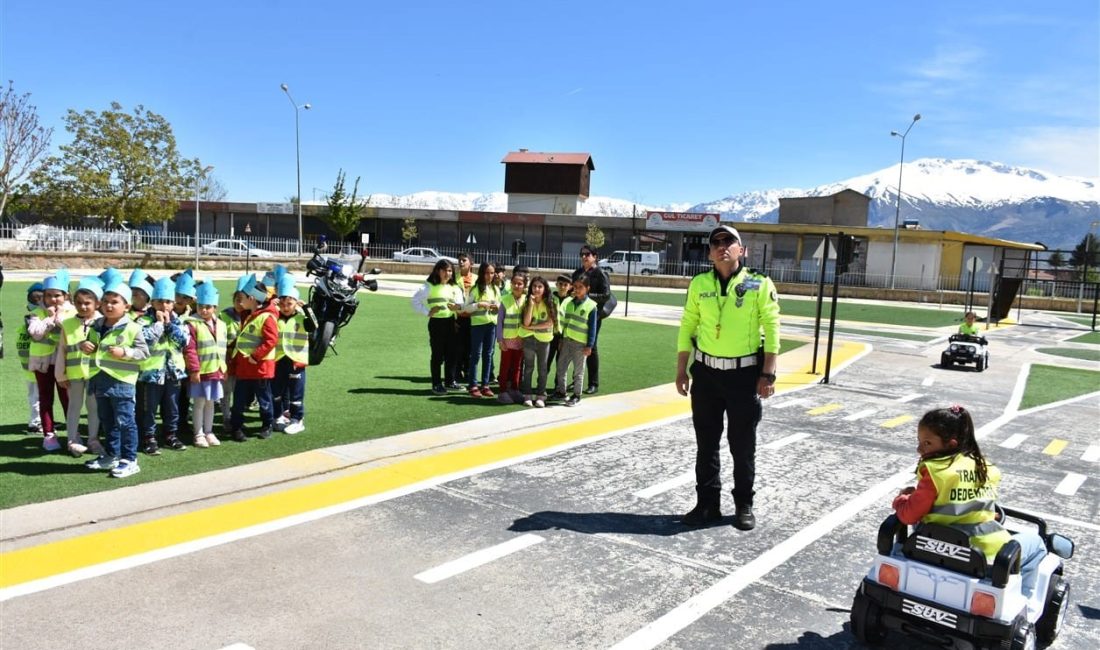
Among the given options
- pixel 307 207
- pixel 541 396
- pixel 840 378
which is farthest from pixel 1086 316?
pixel 307 207

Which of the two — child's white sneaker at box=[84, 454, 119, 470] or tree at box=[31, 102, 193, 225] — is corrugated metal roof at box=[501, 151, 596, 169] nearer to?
tree at box=[31, 102, 193, 225]

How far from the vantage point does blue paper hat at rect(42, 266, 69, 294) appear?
277 inches

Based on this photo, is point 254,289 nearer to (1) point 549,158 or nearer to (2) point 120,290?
(2) point 120,290

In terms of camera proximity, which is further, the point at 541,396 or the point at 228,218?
the point at 228,218

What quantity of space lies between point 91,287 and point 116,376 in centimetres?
88

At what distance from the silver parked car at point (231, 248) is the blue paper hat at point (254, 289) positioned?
135ft

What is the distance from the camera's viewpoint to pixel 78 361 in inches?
260

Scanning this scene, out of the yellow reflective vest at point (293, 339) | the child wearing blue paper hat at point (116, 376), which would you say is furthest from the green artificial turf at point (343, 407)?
the yellow reflective vest at point (293, 339)

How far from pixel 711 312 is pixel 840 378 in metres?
9.20

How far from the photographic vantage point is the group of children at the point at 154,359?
20.4ft

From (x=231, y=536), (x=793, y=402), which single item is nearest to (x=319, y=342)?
(x=231, y=536)

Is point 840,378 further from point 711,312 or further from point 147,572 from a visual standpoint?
point 147,572

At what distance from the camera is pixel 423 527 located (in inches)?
214

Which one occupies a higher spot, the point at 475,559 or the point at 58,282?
the point at 58,282
